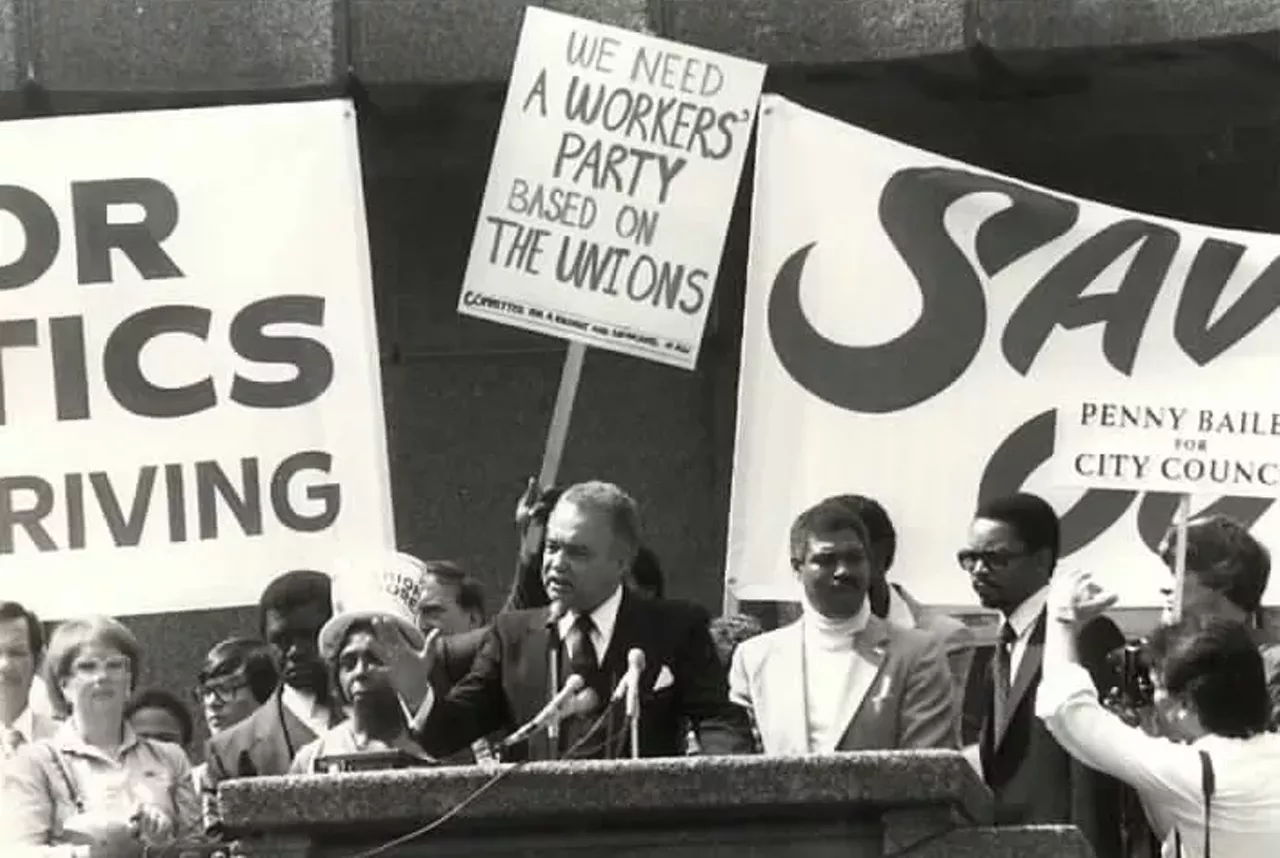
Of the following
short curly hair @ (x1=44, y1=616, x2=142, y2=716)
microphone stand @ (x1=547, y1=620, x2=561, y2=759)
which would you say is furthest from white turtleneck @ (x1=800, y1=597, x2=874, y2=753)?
short curly hair @ (x1=44, y1=616, x2=142, y2=716)

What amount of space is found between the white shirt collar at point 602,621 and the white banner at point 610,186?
3.97ft

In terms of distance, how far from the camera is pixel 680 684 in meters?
6.63

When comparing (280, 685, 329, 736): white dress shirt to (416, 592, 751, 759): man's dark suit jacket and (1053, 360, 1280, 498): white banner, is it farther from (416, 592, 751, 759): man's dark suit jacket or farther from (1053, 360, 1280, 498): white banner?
(1053, 360, 1280, 498): white banner

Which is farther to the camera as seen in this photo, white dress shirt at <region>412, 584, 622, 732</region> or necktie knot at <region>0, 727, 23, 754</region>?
necktie knot at <region>0, 727, 23, 754</region>

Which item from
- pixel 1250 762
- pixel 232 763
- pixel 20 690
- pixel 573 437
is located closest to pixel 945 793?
pixel 1250 762

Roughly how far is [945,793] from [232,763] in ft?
9.62

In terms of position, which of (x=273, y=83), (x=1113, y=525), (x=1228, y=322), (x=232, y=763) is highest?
(x=273, y=83)

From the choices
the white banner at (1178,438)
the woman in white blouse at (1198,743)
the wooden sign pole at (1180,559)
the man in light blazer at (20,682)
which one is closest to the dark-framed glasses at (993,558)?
the wooden sign pole at (1180,559)

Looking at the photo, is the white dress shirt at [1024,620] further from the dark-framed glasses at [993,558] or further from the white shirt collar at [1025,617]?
the dark-framed glasses at [993,558]

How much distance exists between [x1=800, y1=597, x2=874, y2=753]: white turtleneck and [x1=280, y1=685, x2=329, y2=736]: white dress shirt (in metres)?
1.19

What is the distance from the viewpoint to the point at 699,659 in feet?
22.1

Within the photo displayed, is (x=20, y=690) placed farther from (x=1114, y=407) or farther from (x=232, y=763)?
(x=1114, y=407)

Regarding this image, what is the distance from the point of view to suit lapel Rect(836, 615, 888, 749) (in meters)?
6.82

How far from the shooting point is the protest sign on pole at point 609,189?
781 cm
